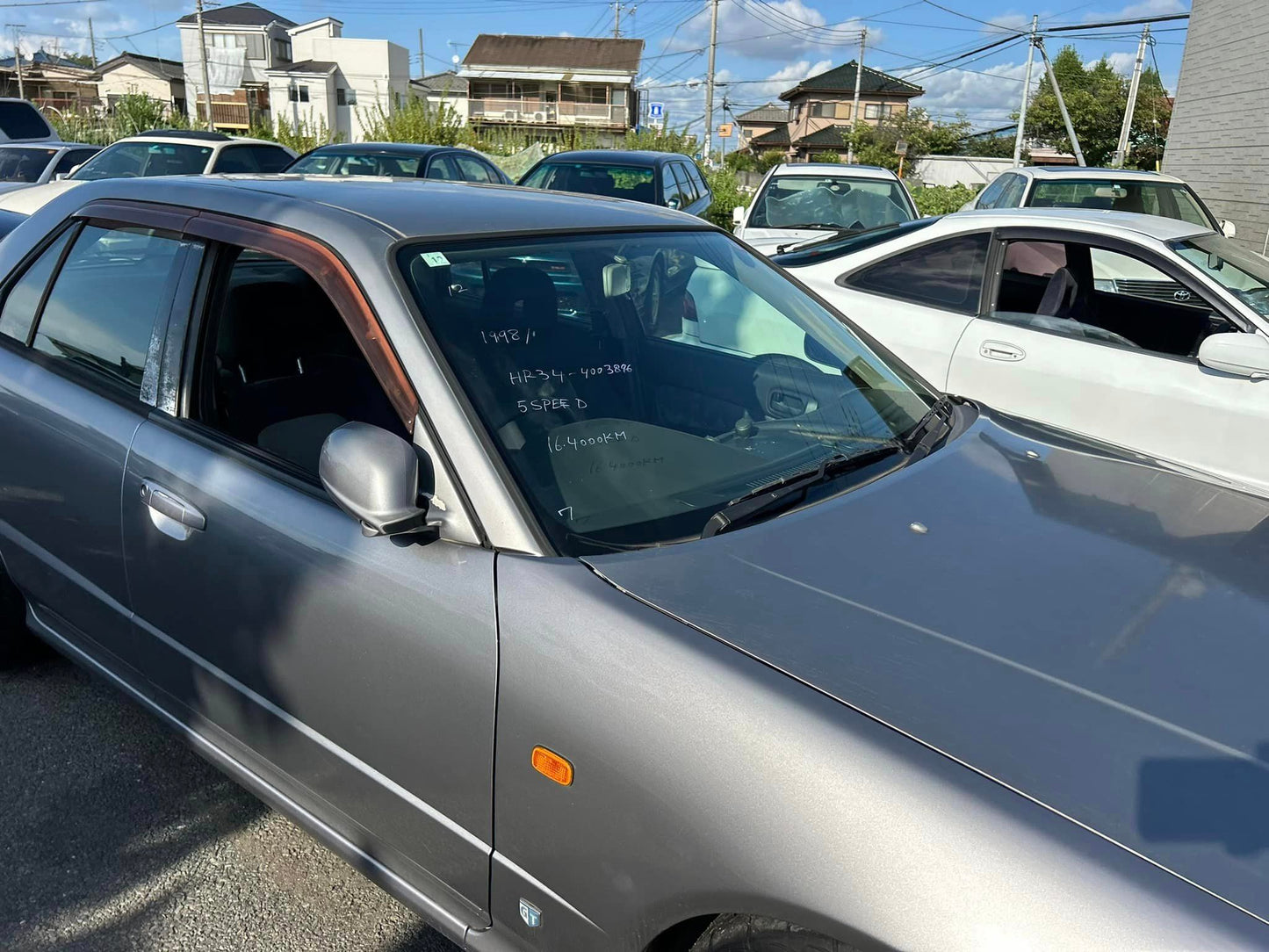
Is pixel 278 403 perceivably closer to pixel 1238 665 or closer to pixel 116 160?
pixel 1238 665

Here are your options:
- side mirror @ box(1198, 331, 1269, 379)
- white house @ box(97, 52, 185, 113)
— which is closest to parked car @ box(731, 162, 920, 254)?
side mirror @ box(1198, 331, 1269, 379)

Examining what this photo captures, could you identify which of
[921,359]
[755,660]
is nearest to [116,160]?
[921,359]

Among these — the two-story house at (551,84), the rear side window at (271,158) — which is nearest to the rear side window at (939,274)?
the rear side window at (271,158)

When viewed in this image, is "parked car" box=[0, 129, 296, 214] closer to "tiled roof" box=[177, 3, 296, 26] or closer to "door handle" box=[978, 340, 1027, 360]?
"door handle" box=[978, 340, 1027, 360]

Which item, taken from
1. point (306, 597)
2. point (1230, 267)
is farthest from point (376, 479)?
point (1230, 267)

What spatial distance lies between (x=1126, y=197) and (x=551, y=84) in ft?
182

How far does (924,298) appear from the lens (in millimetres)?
4953

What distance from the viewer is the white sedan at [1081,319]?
405cm

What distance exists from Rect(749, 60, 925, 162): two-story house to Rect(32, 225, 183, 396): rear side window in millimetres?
75011

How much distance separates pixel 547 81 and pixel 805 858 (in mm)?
62692

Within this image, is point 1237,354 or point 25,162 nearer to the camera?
point 1237,354

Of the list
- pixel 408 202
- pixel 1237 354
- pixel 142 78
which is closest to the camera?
pixel 408 202

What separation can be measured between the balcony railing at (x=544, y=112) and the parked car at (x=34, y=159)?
4809 cm

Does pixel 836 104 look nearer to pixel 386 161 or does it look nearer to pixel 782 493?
pixel 386 161
